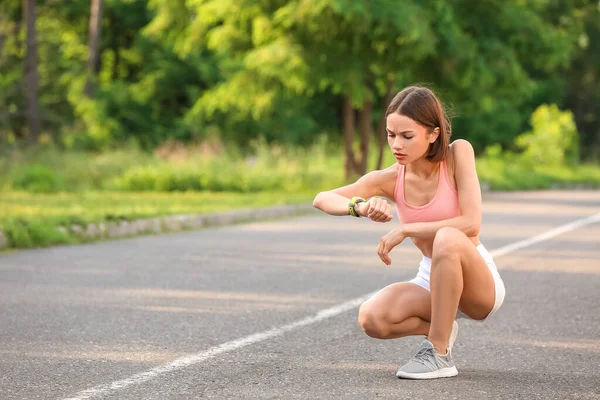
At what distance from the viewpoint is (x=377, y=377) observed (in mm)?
6023

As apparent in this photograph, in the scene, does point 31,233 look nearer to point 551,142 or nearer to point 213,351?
point 213,351

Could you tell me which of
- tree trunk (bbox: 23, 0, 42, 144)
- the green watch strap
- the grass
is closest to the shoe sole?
the green watch strap

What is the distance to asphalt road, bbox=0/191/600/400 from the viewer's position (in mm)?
5805

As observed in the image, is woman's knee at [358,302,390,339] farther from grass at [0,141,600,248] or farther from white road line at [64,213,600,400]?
grass at [0,141,600,248]

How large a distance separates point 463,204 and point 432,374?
87 centimetres

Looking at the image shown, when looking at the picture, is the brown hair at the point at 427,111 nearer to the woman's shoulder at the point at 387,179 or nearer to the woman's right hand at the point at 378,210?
the woman's shoulder at the point at 387,179

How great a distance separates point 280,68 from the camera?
23.5 m

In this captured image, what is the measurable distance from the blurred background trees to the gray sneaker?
1.32 m

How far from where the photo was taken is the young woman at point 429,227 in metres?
5.70

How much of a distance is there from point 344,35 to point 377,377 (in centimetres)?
1849

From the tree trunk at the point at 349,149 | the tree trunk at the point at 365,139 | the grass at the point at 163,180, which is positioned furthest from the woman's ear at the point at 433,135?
the tree trunk at the point at 365,139

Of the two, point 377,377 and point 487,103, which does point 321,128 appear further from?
point 377,377

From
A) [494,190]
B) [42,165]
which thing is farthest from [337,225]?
[494,190]

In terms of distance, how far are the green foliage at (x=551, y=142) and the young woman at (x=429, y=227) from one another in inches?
1482
